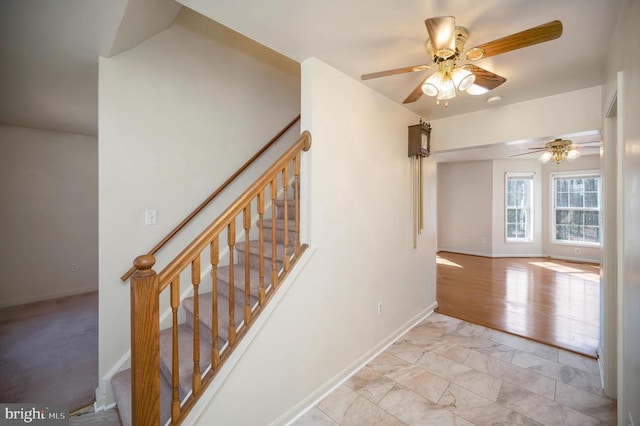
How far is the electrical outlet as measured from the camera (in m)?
2.18

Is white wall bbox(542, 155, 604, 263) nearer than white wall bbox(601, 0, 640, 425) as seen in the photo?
No

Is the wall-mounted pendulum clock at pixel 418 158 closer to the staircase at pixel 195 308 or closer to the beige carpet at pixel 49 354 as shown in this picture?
the staircase at pixel 195 308

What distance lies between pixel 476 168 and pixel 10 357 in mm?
9017

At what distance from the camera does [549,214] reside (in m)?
6.75

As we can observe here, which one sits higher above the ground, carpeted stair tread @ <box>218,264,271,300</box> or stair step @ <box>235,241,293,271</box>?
stair step @ <box>235,241,293,271</box>

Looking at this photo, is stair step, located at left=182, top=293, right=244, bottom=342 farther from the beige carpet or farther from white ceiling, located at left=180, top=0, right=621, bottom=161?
white ceiling, located at left=180, top=0, right=621, bottom=161

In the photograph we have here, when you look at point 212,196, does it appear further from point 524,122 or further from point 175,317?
point 524,122

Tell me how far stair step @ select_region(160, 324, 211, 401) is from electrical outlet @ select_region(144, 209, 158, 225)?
2.98 ft

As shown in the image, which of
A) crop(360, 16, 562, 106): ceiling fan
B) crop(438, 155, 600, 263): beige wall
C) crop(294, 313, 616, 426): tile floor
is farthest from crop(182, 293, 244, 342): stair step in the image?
crop(438, 155, 600, 263): beige wall

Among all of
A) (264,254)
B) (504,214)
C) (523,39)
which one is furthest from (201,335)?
(504,214)

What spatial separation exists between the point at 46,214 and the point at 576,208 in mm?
10773

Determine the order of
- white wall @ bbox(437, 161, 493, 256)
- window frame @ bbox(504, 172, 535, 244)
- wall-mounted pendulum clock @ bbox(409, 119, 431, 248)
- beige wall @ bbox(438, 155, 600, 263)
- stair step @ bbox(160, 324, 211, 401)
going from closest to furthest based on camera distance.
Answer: stair step @ bbox(160, 324, 211, 401)
wall-mounted pendulum clock @ bbox(409, 119, 431, 248)
beige wall @ bbox(438, 155, 600, 263)
window frame @ bbox(504, 172, 535, 244)
white wall @ bbox(437, 161, 493, 256)

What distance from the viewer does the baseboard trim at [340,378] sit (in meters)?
1.79

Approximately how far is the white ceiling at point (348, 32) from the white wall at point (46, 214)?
2080mm
